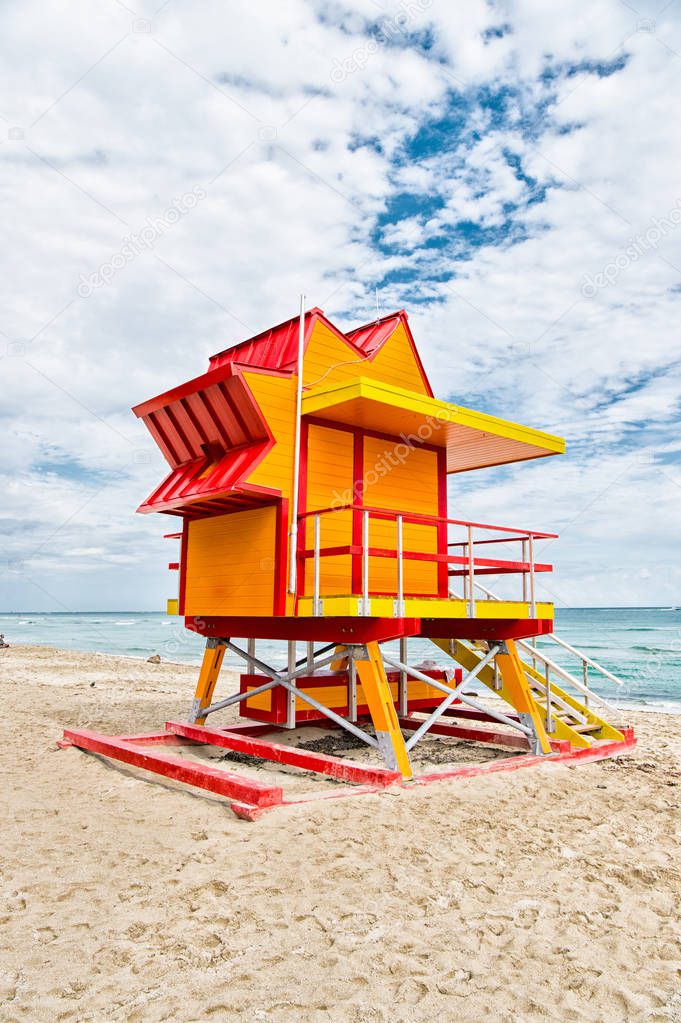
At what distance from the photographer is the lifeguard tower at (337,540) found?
9.00 meters

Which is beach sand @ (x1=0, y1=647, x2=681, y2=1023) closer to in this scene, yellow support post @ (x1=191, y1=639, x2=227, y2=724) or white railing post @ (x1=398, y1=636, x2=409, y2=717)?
yellow support post @ (x1=191, y1=639, x2=227, y2=724)

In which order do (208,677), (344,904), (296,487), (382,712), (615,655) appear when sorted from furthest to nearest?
(615,655) < (208,677) < (296,487) < (382,712) < (344,904)

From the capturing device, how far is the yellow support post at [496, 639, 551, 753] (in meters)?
10.3

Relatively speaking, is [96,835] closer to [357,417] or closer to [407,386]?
[357,417]

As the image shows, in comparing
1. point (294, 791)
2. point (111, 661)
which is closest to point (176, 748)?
point (294, 791)

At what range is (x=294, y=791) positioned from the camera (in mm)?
8398

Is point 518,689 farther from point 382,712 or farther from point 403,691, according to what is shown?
point 382,712

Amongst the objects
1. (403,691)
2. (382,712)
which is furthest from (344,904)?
(403,691)

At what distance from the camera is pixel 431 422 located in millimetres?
10234

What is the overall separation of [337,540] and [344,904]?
5.74 metres

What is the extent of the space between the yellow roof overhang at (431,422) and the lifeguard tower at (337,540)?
0.10ft

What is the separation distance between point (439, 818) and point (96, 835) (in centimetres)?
322

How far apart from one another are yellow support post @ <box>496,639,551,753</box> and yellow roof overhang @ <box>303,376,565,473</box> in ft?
10.0

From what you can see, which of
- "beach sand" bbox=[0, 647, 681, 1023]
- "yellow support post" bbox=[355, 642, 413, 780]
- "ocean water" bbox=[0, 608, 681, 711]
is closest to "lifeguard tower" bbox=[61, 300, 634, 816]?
"yellow support post" bbox=[355, 642, 413, 780]
